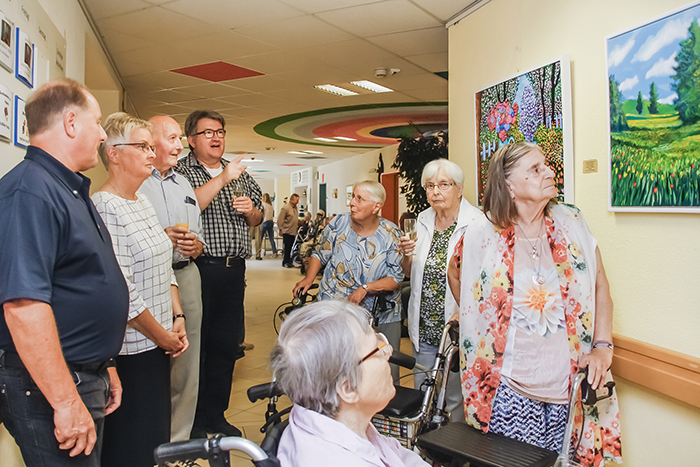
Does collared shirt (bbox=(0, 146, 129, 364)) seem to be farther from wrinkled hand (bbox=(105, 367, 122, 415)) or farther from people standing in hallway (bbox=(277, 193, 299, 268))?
people standing in hallway (bbox=(277, 193, 299, 268))

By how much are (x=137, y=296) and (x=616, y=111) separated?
85.3 inches

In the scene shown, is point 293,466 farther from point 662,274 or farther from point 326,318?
point 662,274

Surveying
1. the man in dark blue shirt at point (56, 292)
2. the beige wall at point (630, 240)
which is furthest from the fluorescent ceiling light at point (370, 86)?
the man in dark blue shirt at point (56, 292)

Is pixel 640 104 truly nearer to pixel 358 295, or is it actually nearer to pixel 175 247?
pixel 358 295

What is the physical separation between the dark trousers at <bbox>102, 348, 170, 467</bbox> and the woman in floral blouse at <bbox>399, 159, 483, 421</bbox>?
4.29ft

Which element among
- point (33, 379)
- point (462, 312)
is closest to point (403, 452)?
point (462, 312)

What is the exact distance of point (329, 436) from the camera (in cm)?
117

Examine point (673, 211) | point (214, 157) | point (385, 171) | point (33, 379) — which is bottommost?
point (33, 379)

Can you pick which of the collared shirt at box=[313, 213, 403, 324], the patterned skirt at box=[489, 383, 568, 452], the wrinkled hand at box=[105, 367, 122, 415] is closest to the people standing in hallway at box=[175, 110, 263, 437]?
the collared shirt at box=[313, 213, 403, 324]

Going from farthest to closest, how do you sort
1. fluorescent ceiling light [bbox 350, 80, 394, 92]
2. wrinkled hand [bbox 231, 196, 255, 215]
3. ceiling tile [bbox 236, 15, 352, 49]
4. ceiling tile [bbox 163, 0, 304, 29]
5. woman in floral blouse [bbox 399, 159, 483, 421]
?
fluorescent ceiling light [bbox 350, 80, 394, 92], ceiling tile [bbox 236, 15, 352, 49], ceiling tile [bbox 163, 0, 304, 29], wrinkled hand [bbox 231, 196, 255, 215], woman in floral blouse [bbox 399, 159, 483, 421]

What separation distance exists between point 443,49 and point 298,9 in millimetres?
1509

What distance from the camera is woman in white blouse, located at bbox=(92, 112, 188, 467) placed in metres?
1.94

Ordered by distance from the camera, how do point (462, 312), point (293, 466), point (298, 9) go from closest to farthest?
point (293, 466) < point (462, 312) < point (298, 9)

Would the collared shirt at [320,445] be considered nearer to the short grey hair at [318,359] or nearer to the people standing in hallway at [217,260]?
the short grey hair at [318,359]
